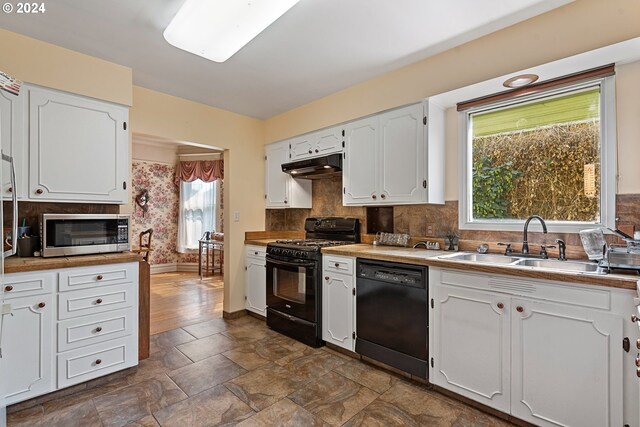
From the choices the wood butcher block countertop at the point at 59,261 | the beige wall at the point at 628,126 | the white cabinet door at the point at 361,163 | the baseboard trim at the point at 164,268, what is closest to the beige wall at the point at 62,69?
the wood butcher block countertop at the point at 59,261

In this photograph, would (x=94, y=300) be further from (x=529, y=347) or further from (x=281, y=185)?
(x=529, y=347)

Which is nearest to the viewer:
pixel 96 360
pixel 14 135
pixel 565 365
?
pixel 565 365

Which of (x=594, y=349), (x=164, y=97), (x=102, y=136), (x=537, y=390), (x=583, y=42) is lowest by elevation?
(x=537, y=390)

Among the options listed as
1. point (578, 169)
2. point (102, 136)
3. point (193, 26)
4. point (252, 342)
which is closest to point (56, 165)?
point (102, 136)

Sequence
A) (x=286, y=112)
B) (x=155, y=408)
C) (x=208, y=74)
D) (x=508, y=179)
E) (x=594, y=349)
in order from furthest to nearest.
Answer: (x=286, y=112) → (x=208, y=74) → (x=508, y=179) → (x=155, y=408) → (x=594, y=349)

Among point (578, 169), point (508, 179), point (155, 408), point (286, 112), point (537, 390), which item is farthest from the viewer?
point (286, 112)

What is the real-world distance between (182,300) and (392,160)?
141 inches

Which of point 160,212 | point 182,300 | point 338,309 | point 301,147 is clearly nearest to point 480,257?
point 338,309

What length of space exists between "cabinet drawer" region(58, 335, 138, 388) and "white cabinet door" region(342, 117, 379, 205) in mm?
2215

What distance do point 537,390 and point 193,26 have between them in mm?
2835

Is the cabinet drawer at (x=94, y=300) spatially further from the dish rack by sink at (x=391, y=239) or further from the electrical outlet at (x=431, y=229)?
the electrical outlet at (x=431, y=229)

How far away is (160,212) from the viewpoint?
20.8ft

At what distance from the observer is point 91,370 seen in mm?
2180

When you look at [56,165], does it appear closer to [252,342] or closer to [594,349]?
[252,342]
